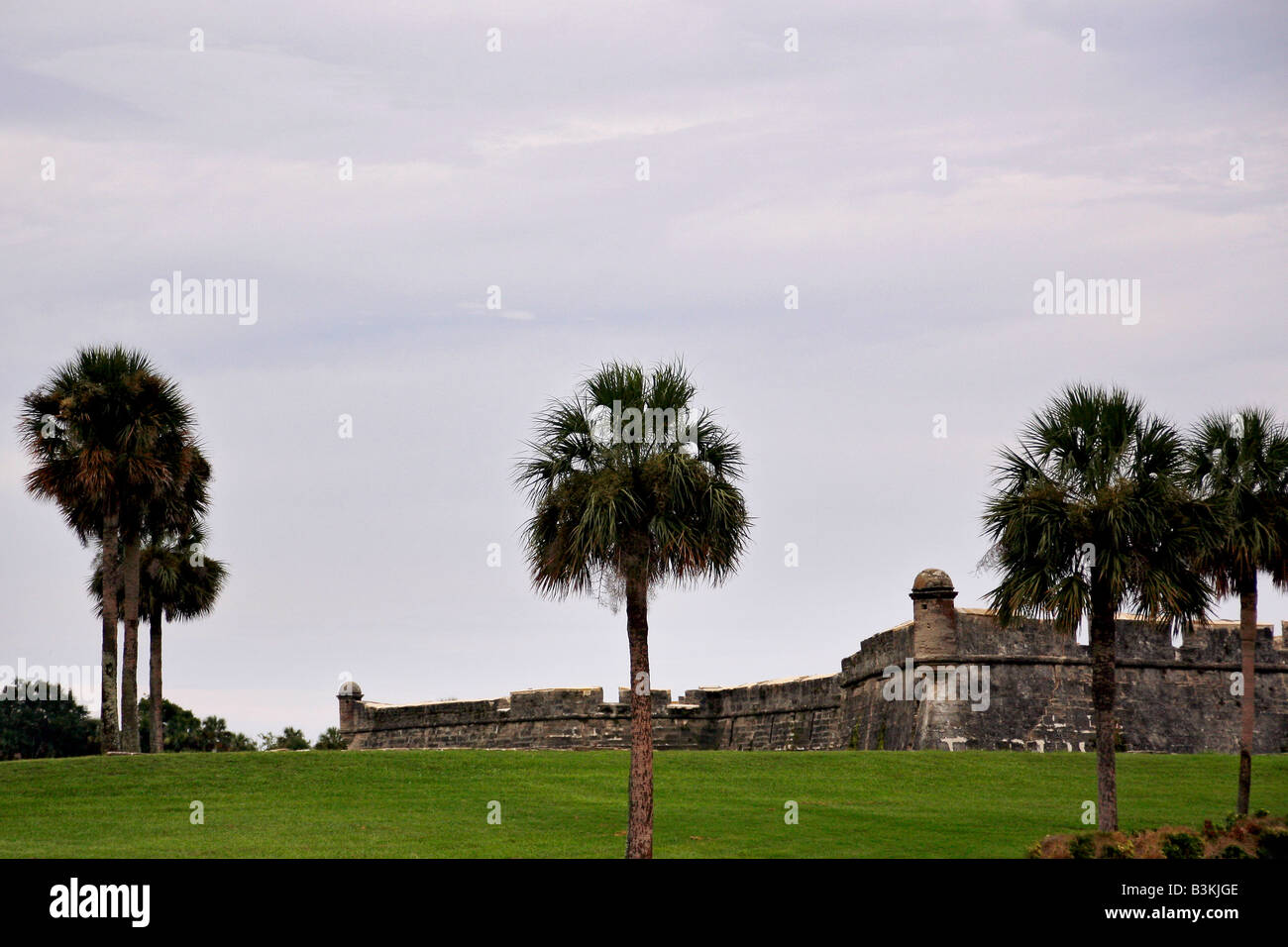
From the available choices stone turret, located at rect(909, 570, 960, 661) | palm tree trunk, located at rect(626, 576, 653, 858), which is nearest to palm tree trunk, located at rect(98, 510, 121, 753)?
palm tree trunk, located at rect(626, 576, 653, 858)

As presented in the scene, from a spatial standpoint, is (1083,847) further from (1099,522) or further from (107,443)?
(107,443)

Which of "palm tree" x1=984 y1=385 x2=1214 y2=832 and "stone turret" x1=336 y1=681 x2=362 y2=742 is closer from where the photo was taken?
"palm tree" x1=984 y1=385 x2=1214 y2=832

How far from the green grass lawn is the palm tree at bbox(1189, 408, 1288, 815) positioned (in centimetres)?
392

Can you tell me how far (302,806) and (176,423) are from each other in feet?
38.6

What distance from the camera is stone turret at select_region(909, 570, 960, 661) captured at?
110 ft

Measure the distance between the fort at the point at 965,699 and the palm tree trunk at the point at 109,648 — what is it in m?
11.9

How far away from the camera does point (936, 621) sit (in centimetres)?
3372

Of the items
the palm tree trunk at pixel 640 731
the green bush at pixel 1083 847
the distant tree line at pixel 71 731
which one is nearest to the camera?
the green bush at pixel 1083 847

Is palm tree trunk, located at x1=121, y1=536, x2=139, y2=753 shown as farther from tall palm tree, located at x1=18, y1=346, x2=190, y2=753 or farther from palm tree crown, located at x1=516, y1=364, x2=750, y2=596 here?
palm tree crown, located at x1=516, y1=364, x2=750, y2=596

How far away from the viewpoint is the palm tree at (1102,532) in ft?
69.8

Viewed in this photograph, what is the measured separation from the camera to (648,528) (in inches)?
784

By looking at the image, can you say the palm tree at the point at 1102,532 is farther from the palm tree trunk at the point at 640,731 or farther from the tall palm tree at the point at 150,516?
the tall palm tree at the point at 150,516

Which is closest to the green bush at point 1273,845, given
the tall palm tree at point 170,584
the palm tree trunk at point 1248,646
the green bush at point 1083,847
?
the green bush at point 1083,847
